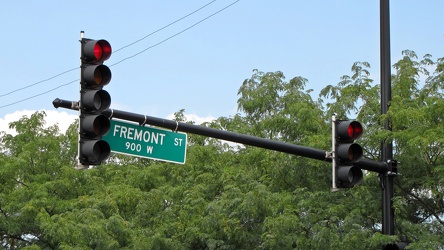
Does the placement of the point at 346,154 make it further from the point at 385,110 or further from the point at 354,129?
the point at 385,110

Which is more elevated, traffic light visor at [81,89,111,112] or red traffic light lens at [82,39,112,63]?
red traffic light lens at [82,39,112,63]

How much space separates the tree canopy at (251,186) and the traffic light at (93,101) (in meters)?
5.98

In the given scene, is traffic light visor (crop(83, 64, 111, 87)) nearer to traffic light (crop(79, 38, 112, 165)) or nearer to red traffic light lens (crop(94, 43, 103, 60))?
traffic light (crop(79, 38, 112, 165))

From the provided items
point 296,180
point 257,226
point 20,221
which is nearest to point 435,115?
point 296,180

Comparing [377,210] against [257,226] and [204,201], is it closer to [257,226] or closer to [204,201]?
[257,226]

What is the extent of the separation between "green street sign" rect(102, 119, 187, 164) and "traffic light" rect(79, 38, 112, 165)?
0.88m

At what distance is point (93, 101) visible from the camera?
34.1 ft

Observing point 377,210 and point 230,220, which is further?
point 230,220

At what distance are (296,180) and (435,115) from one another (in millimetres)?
4048

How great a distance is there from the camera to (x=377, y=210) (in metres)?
18.7

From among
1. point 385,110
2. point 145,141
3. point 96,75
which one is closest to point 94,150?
point 96,75

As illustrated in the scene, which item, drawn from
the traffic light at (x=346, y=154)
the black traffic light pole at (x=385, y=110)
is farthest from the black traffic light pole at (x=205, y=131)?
Answer: the black traffic light pole at (x=385, y=110)

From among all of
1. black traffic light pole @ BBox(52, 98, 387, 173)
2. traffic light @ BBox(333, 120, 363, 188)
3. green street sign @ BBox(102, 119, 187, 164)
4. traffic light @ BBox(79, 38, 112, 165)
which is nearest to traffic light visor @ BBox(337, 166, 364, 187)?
traffic light @ BBox(333, 120, 363, 188)

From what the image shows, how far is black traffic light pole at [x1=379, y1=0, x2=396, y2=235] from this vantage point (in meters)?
13.6
